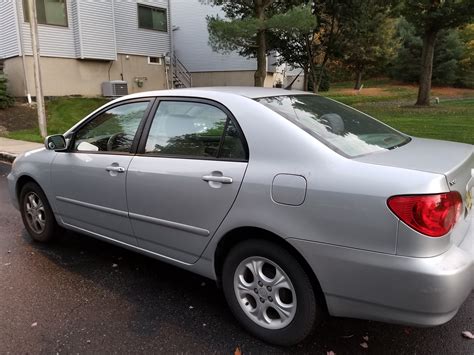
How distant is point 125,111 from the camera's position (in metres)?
3.75

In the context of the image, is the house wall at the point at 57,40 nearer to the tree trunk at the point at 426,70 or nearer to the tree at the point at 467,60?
the tree trunk at the point at 426,70

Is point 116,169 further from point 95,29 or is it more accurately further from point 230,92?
point 95,29

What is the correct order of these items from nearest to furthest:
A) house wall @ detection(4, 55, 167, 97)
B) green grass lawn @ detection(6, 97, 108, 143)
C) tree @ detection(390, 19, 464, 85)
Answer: green grass lawn @ detection(6, 97, 108, 143) → house wall @ detection(4, 55, 167, 97) → tree @ detection(390, 19, 464, 85)

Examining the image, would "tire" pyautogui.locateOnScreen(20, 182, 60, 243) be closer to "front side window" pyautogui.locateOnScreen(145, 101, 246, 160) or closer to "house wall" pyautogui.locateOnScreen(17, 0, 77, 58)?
"front side window" pyautogui.locateOnScreen(145, 101, 246, 160)

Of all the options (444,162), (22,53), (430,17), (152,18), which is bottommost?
(444,162)

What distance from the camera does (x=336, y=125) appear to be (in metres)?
2.98

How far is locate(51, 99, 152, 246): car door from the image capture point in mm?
3533

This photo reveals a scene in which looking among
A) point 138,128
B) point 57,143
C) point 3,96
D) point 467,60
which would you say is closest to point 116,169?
point 138,128

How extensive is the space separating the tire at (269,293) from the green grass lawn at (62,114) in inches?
Result: 412

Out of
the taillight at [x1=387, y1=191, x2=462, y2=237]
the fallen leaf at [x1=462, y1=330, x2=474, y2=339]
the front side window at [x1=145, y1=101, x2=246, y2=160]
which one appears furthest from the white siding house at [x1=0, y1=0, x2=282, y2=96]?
the taillight at [x1=387, y1=191, x2=462, y2=237]

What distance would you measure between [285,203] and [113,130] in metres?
1.91

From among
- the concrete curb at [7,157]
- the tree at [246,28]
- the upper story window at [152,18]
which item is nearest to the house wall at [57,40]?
the upper story window at [152,18]

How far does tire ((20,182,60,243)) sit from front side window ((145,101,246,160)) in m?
1.61

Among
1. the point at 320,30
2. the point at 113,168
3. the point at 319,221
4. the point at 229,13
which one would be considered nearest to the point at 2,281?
the point at 113,168
